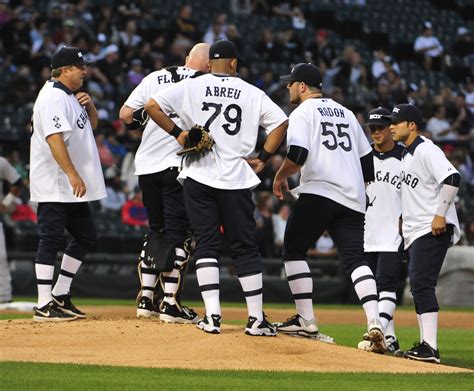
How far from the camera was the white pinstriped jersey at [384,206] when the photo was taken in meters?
11.3

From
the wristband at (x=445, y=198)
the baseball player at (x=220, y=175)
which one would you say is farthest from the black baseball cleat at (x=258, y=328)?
the wristband at (x=445, y=198)

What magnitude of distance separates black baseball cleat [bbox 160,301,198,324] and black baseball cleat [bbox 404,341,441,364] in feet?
6.29

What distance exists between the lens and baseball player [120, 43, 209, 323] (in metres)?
10.3

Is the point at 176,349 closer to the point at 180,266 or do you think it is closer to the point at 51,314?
the point at 180,266

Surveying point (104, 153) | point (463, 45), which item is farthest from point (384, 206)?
point (463, 45)

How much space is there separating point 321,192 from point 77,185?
2110 millimetres

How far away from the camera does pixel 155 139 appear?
34.1 feet

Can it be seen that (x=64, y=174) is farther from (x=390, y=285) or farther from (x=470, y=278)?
(x=470, y=278)

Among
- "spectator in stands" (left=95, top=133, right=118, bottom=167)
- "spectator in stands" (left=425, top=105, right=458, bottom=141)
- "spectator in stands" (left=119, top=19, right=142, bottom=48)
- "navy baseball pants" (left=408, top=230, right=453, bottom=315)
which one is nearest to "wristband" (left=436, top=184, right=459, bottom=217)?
"navy baseball pants" (left=408, top=230, right=453, bottom=315)

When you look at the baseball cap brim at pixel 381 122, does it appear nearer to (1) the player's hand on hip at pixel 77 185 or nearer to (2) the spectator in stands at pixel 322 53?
(1) the player's hand on hip at pixel 77 185

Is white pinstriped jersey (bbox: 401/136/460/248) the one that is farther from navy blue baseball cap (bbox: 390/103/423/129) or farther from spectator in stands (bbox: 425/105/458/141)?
spectator in stands (bbox: 425/105/458/141)

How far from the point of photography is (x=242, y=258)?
9508 millimetres

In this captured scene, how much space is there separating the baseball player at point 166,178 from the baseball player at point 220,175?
726mm

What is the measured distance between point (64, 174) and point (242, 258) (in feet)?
6.56
